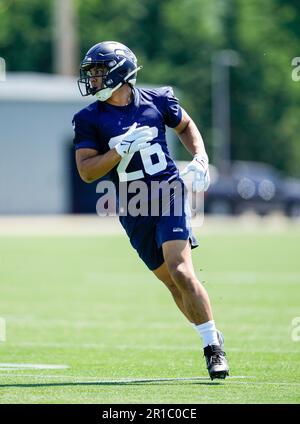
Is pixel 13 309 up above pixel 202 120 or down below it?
below

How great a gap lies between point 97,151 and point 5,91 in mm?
30377

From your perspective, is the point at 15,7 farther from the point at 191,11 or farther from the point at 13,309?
the point at 13,309

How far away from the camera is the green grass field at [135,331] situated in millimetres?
6867

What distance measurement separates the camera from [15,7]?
55000 mm

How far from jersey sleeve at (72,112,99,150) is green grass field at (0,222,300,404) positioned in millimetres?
1496

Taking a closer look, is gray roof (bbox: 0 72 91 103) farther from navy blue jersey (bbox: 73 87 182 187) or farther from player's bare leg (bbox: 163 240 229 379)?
player's bare leg (bbox: 163 240 229 379)

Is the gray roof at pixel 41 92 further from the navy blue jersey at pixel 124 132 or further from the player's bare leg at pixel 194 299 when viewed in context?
the player's bare leg at pixel 194 299

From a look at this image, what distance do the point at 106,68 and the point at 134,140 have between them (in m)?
0.56

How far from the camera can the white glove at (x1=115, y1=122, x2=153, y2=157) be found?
7246 mm

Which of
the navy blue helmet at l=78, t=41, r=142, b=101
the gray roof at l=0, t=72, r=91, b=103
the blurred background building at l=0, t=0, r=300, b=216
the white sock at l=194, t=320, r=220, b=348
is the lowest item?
the white sock at l=194, t=320, r=220, b=348

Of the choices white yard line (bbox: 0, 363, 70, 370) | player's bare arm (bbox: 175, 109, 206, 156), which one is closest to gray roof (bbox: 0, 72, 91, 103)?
white yard line (bbox: 0, 363, 70, 370)

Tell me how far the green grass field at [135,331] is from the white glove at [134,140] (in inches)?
56.9

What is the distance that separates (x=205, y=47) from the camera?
5744 cm
